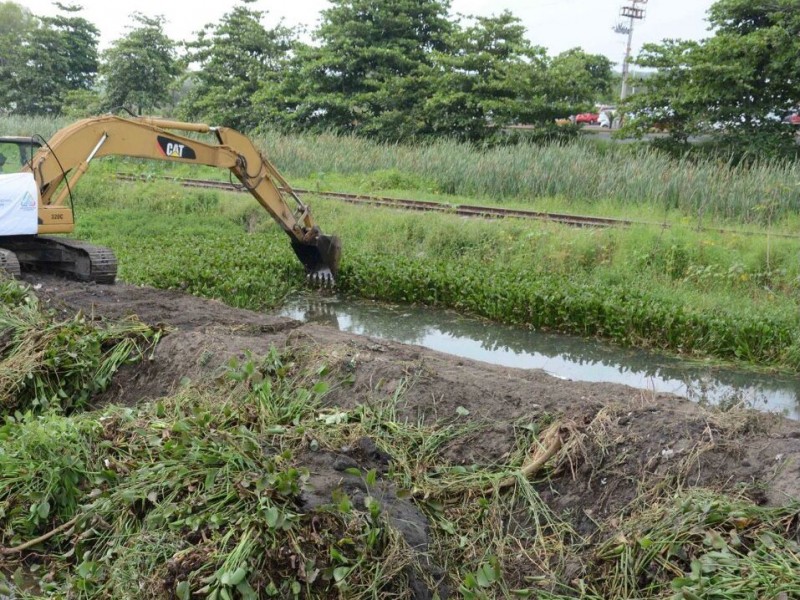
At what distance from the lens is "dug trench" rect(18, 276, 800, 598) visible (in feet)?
14.6

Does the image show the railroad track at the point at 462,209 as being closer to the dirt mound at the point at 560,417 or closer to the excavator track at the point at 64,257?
the excavator track at the point at 64,257

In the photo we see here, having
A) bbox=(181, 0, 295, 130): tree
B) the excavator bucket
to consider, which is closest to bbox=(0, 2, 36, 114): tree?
bbox=(181, 0, 295, 130): tree

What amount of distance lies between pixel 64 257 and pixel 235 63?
29.0 m

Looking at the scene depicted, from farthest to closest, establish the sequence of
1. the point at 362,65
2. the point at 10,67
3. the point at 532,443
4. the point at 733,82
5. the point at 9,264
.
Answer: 1. the point at 10,67
2. the point at 362,65
3. the point at 733,82
4. the point at 9,264
5. the point at 532,443

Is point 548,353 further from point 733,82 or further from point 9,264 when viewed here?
point 733,82

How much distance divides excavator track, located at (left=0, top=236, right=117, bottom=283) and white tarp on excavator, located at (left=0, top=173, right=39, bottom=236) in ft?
1.66

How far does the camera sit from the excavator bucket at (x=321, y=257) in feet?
41.0

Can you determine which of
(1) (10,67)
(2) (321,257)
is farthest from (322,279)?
(1) (10,67)

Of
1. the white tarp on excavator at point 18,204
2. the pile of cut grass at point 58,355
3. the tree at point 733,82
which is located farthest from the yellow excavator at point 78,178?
the tree at point 733,82

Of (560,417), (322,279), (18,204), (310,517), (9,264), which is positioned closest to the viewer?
(310,517)

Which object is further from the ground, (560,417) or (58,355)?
(560,417)

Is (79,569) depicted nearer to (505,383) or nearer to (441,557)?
(441,557)

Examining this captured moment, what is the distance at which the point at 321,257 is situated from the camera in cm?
1264

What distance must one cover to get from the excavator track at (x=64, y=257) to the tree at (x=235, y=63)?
26.0 metres
